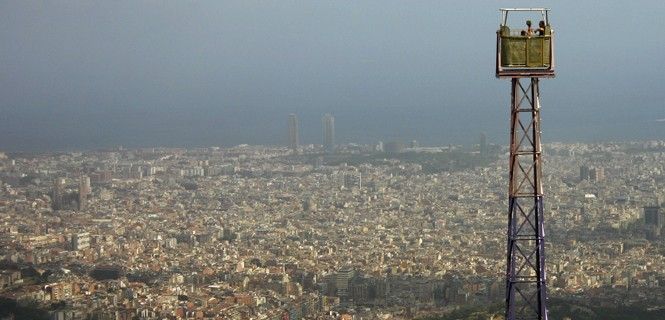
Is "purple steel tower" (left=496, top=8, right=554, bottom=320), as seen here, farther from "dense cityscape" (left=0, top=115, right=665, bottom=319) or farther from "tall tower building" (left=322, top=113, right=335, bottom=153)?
"tall tower building" (left=322, top=113, right=335, bottom=153)

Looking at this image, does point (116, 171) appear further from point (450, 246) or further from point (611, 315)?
point (611, 315)

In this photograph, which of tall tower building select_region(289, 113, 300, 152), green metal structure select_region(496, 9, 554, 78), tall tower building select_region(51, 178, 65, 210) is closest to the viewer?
green metal structure select_region(496, 9, 554, 78)

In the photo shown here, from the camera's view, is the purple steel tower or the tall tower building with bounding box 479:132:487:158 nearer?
the purple steel tower

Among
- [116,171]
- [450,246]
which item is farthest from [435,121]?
[450,246]

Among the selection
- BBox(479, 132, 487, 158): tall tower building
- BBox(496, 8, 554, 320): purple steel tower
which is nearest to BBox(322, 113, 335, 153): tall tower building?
BBox(479, 132, 487, 158): tall tower building

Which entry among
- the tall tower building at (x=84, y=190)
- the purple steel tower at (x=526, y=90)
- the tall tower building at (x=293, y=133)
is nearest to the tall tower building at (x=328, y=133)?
the tall tower building at (x=293, y=133)

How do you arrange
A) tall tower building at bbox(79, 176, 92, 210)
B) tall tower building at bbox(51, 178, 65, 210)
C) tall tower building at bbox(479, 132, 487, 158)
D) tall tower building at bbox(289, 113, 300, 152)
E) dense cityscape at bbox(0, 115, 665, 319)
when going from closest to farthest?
dense cityscape at bbox(0, 115, 665, 319)
tall tower building at bbox(51, 178, 65, 210)
tall tower building at bbox(79, 176, 92, 210)
tall tower building at bbox(479, 132, 487, 158)
tall tower building at bbox(289, 113, 300, 152)
